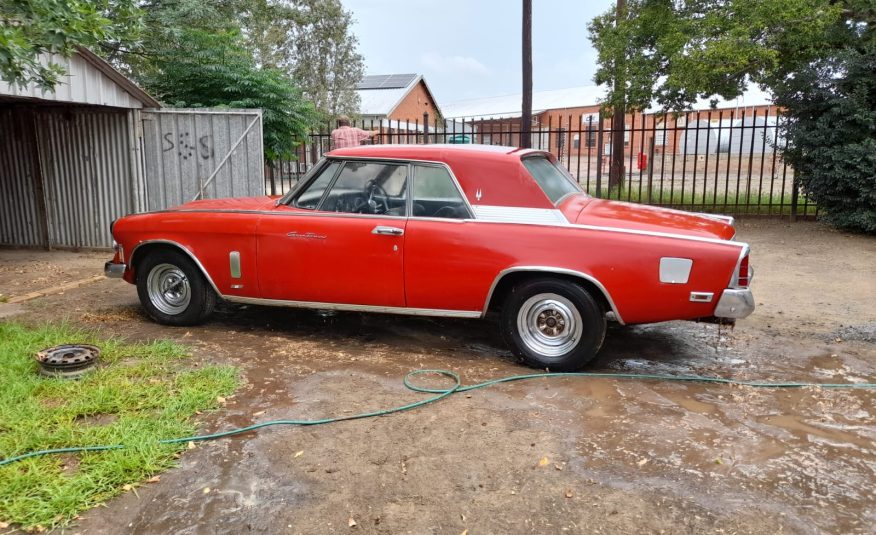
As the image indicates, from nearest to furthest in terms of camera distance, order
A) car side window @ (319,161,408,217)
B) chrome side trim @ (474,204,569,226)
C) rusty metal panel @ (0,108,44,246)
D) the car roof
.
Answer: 1. chrome side trim @ (474,204,569,226)
2. the car roof
3. car side window @ (319,161,408,217)
4. rusty metal panel @ (0,108,44,246)

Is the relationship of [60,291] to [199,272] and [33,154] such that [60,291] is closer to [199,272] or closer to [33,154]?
[199,272]

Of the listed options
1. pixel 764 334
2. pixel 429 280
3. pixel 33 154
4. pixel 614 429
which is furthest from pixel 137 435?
pixel 33 154

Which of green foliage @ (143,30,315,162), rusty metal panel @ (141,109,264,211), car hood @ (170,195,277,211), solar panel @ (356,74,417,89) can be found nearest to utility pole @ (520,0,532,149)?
green foliage @ (143,30,315,162)

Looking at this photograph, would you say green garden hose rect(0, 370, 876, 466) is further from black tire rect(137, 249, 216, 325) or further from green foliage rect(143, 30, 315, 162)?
green foliage rect(143, 30, 315, 162)

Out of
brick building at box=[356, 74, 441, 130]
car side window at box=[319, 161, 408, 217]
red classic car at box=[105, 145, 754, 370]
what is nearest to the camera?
red classic car at box=[105, 145, 754, 370]

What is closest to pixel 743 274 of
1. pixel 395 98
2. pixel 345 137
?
pixel 345 137

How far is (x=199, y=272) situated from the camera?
234 inches

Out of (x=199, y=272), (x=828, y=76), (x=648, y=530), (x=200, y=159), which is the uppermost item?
(x=828, y=76)

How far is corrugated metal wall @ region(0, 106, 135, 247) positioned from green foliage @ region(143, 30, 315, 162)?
7.04 feet

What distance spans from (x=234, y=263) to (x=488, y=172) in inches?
90.2

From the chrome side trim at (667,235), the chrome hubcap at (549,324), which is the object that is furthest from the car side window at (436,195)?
the chrome side trim at (667,235)

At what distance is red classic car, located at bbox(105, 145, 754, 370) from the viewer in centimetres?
471

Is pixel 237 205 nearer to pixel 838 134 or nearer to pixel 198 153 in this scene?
pixel 198 153

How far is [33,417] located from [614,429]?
11.4 feet
